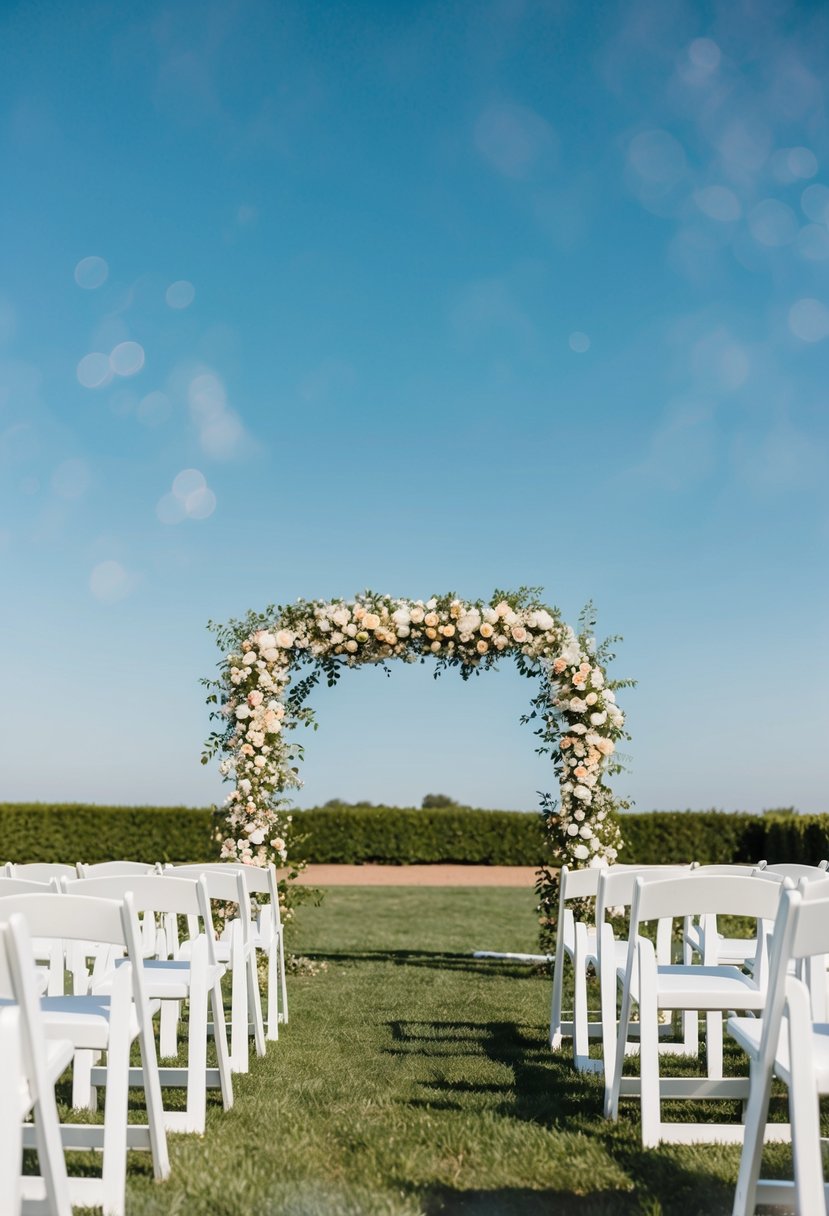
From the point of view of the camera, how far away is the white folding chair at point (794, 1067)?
98.0 inches

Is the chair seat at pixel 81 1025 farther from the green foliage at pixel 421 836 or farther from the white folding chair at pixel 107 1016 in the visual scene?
the green foliage at pixel 421 836

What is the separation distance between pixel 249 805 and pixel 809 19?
909 centimetres

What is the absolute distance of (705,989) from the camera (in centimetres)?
370

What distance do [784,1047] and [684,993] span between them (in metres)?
0.72

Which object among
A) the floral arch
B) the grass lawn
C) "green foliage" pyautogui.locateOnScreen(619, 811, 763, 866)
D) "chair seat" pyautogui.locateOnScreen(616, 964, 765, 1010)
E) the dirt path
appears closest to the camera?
the grass lawn

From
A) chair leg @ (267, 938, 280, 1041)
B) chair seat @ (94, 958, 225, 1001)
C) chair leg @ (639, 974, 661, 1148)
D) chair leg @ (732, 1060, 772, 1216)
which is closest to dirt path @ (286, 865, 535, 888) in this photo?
chair leg @ (267, 938, 280, 1041)

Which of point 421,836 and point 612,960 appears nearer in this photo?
point 612,960

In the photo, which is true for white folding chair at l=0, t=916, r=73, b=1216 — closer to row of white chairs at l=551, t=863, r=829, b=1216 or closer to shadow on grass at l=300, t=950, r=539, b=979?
row of white chairs at l=551, t=863, r=829, b=1216

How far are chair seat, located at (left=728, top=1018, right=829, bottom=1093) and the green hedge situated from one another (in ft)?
68.2

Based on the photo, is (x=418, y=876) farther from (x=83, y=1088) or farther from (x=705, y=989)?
(x=705, y=989)

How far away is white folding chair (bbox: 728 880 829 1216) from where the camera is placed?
249 centimetres

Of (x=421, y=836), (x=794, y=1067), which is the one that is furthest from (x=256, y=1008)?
(x=421, y=836)

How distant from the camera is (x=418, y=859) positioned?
2436cm

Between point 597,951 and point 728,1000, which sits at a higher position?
point 728,1000
